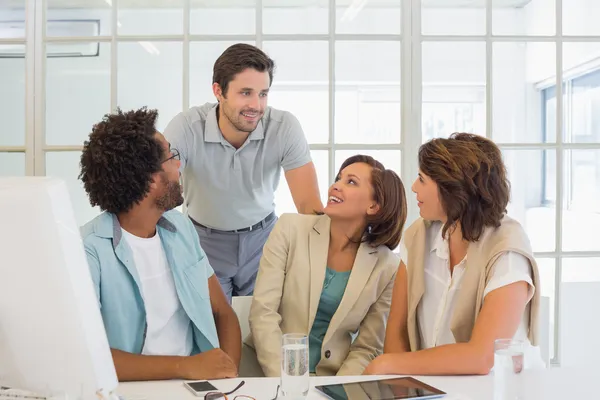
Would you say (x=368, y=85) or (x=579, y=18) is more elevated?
(x=579, y=18)

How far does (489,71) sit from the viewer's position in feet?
11.2

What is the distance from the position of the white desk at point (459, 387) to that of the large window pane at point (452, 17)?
209 cm

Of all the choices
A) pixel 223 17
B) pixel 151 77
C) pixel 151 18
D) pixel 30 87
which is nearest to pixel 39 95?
pixel 30 87

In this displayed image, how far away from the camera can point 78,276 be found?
103cm

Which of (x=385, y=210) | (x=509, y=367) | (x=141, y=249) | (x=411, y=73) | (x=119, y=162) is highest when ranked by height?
(x=411, y=73)

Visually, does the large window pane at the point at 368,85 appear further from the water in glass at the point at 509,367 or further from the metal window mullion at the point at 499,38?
the water in glass at the point at 509,367

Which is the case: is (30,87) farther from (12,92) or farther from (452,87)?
(452,87)

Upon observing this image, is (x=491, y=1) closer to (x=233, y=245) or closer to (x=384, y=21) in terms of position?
(x=384, y=21)

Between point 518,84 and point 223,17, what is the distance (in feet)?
4.79

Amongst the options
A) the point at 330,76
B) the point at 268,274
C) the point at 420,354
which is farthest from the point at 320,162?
the point at 420,354

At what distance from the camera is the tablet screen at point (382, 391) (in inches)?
59.0

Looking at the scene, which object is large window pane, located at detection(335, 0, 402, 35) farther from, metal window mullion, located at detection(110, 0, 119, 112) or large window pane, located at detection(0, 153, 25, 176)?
large window pane, located at detection(0, 153, 25, 176)

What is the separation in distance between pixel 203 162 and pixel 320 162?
0.68 metres

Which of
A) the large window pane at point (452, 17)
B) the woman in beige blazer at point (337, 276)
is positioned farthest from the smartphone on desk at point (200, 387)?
the large window pane at point (452, 17)
